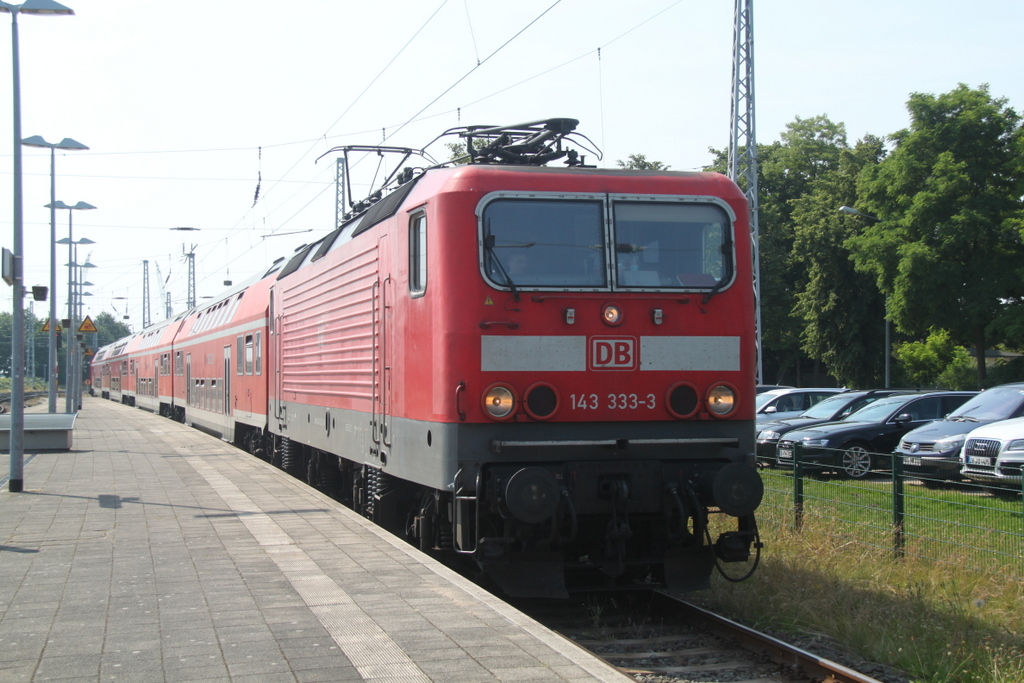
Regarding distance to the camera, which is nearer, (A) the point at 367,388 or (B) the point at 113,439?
(A) the point at 367,388

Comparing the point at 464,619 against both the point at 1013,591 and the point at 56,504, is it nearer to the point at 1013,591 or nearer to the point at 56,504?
the point at 1013,591

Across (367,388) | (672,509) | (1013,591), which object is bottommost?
(1013,591)

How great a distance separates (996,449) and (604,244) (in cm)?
887

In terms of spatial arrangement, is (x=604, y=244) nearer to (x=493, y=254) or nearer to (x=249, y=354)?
(x=493, y=254)

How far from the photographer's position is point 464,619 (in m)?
6.18

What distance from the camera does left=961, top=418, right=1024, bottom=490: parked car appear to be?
13484 millimetres

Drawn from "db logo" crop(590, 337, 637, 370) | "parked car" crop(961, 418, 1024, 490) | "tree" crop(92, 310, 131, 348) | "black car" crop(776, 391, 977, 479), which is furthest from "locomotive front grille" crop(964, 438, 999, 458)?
"tree" crop(92, 310, 131, 348)

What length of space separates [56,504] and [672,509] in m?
7.78

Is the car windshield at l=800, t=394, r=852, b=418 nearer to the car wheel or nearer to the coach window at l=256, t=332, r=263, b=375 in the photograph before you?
the car wheel

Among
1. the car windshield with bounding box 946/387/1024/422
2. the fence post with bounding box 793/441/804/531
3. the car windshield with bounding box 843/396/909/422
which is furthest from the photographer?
the car windshield with bounding box 843/396/909/422

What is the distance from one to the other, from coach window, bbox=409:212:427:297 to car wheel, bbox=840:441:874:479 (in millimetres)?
5057

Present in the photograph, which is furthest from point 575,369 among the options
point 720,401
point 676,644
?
point 676,644

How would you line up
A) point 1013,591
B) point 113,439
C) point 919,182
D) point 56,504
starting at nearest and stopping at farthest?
point 1013,591 < point 56,504 < point 113,439 < point 919,182

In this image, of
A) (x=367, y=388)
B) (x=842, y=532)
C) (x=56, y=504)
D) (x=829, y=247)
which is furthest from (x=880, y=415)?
(x=829, y=247)
